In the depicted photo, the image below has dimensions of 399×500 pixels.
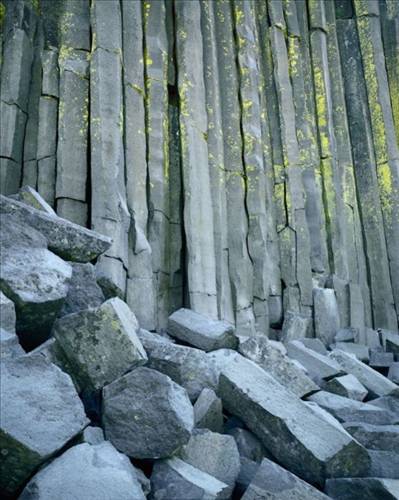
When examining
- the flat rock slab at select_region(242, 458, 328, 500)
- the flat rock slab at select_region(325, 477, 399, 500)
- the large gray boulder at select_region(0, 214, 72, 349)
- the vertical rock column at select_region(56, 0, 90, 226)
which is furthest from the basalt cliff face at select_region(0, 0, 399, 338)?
the flat rock slab at select_region(325, 477, 399, 500)

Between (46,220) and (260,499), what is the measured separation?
6.10 feet

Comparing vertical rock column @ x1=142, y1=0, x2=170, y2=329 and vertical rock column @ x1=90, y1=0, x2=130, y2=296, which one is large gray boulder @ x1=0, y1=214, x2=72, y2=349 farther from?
vertical rock column @ x1=142, y1=0, x2=170, y2=329

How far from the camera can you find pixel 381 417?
3141 millimetres

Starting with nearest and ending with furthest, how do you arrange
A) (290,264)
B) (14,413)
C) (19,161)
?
(14,413), (19,161), (290,264)

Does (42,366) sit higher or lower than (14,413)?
higher

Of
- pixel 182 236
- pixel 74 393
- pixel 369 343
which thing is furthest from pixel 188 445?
pixel 369 343

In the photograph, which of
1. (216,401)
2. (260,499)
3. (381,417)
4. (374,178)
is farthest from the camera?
(374,178)

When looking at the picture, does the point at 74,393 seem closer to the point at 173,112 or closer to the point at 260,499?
the point at 260,499

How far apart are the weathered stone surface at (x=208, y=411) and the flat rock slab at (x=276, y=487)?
0.53 meters

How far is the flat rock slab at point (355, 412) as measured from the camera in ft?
10.2

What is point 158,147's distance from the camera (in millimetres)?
4953

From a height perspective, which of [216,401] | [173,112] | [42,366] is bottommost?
[216,401]

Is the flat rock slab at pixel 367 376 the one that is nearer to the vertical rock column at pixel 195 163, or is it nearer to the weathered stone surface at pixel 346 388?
the weathered stone surface at pixel 346 388

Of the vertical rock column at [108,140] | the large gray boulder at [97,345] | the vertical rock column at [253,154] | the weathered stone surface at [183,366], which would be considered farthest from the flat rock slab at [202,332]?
the vertical rock column at [253,154]
